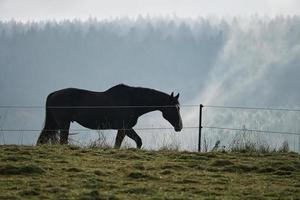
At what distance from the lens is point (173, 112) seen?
61.7 feet

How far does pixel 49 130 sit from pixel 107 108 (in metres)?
1.89

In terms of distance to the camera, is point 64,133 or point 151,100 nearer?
point 64,133

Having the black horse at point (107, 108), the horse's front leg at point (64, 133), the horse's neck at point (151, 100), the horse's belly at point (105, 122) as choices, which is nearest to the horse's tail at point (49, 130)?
the black horse at point (107, 108)

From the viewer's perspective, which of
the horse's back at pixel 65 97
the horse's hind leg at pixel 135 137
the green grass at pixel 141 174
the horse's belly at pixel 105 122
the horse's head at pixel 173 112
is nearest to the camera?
the green grass at pixel 141 174

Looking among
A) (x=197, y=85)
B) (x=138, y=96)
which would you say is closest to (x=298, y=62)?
(x=197, y=85)

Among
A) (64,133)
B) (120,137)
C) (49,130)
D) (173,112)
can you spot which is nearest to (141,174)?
(120,137)

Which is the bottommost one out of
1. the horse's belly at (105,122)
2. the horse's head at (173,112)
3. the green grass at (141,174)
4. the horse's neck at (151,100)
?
the green grass at (141,174)

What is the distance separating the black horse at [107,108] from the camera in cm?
1850

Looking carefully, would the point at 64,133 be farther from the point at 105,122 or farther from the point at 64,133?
the point at 105,122

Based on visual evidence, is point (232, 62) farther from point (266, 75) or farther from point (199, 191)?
point (199, 191)

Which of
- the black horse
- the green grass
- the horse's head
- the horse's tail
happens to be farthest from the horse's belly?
the green grass

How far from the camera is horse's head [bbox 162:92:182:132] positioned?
18.7 metres

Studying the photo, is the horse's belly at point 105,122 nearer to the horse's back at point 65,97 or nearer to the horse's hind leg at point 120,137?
the horse's hind leg at point 120,137

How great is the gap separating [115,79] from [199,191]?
18790 cm
